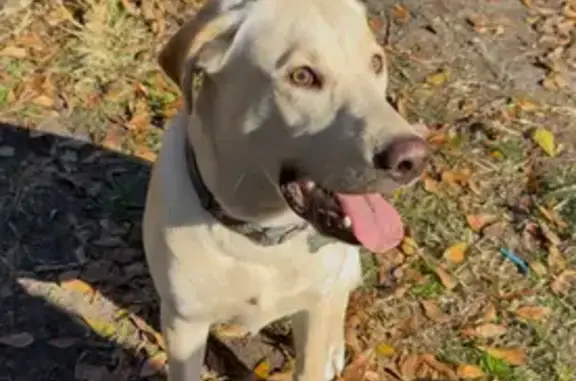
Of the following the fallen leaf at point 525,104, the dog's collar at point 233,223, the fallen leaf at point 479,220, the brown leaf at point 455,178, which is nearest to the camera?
the dog's collar at point 233,223

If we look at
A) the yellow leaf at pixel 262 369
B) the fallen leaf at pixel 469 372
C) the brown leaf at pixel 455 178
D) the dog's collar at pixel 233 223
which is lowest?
the fallen leaf at pixel 469 372

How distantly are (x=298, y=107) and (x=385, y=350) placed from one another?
49.8 inches

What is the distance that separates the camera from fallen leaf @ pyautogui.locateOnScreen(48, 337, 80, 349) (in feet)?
11.3

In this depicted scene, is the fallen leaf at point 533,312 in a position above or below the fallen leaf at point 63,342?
below

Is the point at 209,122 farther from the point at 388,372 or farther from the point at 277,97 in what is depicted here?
the point at 388,372

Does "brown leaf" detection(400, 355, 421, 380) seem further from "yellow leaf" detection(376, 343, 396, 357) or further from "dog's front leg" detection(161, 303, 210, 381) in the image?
"dog's front leg" detection(161, 303, 210, 381)

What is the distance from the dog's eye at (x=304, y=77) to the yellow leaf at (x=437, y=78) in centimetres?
200

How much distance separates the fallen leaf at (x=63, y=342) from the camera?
11.3 ft

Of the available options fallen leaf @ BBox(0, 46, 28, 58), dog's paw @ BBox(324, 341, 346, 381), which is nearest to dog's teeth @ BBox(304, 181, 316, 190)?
A: dog's paw @ BBox(324, 341, 346, 381)

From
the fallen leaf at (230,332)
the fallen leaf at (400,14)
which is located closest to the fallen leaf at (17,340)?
the fallen leaf at (230,332)

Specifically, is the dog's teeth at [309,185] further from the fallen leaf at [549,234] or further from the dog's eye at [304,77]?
the fallen leaf at [549,234]

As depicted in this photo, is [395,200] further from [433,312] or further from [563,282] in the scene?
[563,282]

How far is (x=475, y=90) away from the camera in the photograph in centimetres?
436

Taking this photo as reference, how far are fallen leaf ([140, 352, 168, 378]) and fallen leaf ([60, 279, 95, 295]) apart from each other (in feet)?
1.00
